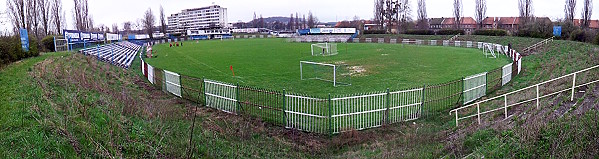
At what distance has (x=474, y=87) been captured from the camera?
16172mm

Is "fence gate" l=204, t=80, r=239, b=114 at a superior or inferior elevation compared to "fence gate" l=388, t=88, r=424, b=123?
superior

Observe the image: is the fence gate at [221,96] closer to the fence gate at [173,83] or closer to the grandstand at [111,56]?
the fence gate at [173,83]

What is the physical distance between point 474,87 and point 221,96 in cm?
1032

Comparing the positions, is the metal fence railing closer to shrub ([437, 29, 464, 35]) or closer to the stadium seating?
shrub ([437, 29, 464, 35])

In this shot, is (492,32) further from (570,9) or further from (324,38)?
(324,38)

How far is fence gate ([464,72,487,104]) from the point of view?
15.8 meters

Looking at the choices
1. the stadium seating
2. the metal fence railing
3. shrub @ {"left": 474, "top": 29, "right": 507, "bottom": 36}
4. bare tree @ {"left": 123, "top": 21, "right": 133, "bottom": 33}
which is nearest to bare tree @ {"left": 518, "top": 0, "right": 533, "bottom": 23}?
shrub @ {"left": 474, "top": 29, "right": 507, "bottom": 36}

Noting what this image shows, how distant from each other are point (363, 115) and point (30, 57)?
71.6 ft

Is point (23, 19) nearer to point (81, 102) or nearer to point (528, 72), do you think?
point (81, 102)

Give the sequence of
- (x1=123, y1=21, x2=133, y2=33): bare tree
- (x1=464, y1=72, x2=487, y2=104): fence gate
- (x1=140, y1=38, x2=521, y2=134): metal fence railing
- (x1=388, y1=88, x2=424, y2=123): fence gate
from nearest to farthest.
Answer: (x1=140, y1=38, x2=521, y2=134): metal fence railing → (x1=388, y1=88, x2=424, y2=123): fence gate → (x1=464, y1=72, x2=487, y2=104): fence gate → (x1=123, y1=21, x2=133, y2=33): bare tree

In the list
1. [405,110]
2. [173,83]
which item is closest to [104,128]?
[173,83]

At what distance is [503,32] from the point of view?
58500 mm

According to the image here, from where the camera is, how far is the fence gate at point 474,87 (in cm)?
1578

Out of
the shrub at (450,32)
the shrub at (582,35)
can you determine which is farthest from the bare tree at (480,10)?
the shrub at (582,35)
